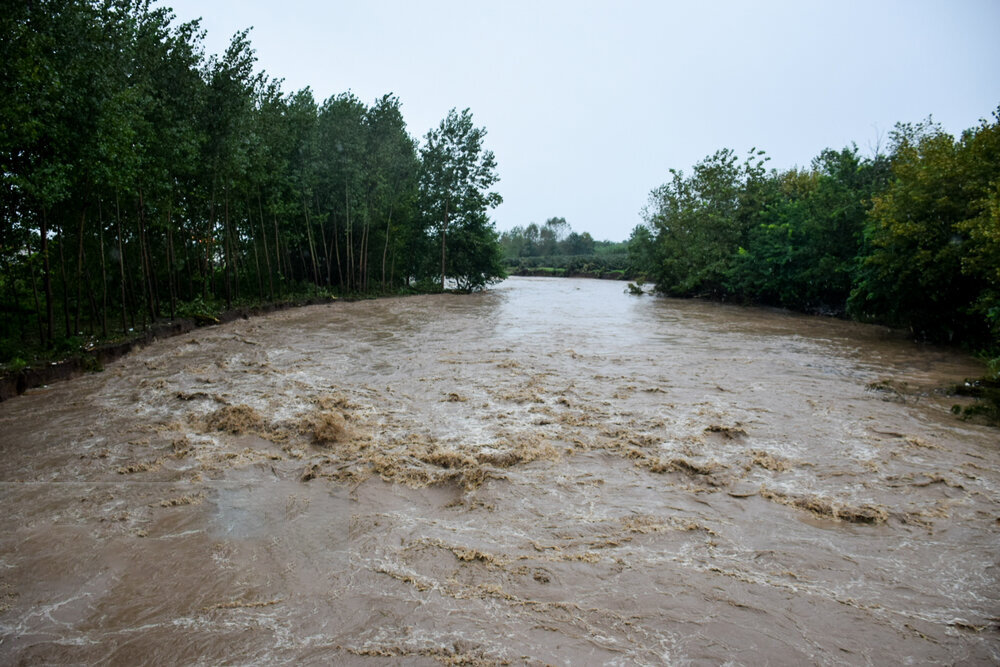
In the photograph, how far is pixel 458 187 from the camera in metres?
37.4

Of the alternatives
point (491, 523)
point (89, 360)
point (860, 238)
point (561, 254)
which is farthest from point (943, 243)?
point (561, 254)

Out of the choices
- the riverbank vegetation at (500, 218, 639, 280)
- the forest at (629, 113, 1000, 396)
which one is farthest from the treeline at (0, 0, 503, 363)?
the riverbank vegetation at (500, 218, 639, 280)

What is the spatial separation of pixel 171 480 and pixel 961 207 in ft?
59.7

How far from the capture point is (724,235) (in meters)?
33.9

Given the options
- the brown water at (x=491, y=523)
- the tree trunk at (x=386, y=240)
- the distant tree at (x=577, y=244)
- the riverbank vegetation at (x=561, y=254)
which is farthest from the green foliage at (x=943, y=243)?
the distant tree at (x=577, y=244)

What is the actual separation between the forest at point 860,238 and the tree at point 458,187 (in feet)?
42.5

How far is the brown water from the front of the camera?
3.37m

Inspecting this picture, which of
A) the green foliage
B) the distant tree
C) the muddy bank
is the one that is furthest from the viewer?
the distant tree

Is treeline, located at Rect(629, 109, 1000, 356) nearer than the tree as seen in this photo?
Yes

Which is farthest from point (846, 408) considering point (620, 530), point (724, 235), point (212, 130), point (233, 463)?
point (724, 235)

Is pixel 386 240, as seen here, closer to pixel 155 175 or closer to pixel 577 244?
pixel 155 175

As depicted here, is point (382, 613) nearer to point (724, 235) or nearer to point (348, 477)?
point (348, 477)

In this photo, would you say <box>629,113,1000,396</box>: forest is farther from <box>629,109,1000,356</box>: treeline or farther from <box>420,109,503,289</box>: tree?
<box>420,109,503,289</box>: tree

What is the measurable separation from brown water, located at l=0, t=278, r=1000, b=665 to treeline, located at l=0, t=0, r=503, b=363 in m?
3.85
